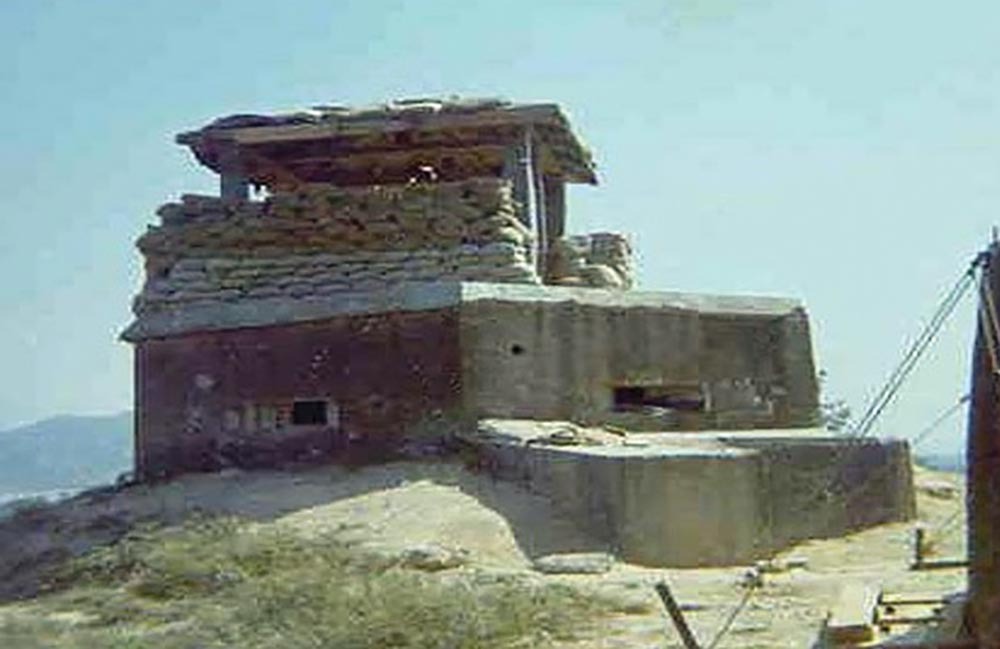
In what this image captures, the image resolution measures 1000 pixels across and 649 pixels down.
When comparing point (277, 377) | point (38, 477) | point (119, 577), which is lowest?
point (38, 477)

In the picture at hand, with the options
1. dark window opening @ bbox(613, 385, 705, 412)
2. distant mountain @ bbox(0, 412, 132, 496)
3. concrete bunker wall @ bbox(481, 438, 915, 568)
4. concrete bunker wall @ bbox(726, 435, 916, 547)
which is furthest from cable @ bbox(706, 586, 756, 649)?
distant mountain @ bbox(0, 412, 132, 496)

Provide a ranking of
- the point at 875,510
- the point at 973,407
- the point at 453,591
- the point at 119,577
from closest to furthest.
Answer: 1. the point at 973,407
2. the point at 453,591
3. the point at 119,577
4. the point at 875,510

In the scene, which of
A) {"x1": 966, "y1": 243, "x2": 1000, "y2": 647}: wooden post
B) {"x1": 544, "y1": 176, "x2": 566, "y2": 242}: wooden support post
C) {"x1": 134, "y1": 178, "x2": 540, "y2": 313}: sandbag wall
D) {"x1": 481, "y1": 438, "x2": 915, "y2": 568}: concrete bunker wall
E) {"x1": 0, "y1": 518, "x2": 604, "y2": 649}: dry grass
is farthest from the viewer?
{"x1": 544, "y1": 176, "x2": 566, "y2": 242}: wooden support post

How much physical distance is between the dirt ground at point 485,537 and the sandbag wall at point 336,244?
208cm

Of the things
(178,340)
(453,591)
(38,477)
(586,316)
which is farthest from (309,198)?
(38,477)

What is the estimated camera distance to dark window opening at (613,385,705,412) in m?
15.8

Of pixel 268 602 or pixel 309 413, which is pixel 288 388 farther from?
pixel 268 602

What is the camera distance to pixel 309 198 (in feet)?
53.3

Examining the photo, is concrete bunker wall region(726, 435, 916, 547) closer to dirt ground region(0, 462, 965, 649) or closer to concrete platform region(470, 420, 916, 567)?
concrete platform region(470, 420, 916, 567)

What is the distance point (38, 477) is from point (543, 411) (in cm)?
8290

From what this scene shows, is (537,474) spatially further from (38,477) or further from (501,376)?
(38,477)

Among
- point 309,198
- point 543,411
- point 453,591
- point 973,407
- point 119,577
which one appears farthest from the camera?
point 309,198

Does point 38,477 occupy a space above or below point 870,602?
below

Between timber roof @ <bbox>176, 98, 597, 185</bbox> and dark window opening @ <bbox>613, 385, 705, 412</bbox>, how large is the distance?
3.03 m
